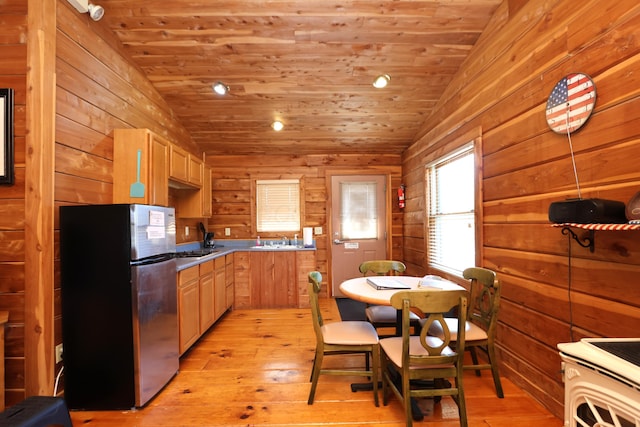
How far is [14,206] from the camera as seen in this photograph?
1.87 m

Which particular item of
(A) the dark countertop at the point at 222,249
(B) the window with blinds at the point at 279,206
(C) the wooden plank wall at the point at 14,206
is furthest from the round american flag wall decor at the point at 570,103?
(B) the window with blinds at the point at 279,206

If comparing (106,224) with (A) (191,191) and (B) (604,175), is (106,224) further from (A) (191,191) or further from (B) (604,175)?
(B) (604,175)

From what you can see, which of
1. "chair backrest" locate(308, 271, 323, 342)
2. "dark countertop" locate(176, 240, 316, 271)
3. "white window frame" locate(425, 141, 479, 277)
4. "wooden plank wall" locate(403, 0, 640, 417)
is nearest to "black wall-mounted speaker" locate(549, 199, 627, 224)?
"wooden plank wall" locate(403, 0, 640, 417)

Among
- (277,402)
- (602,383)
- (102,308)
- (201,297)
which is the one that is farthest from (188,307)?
(602,383)

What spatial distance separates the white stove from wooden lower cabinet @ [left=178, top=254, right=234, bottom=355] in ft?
8.55

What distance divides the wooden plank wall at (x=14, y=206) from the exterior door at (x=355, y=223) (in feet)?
11.6

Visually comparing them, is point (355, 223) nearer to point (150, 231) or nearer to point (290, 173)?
point (290, 173)

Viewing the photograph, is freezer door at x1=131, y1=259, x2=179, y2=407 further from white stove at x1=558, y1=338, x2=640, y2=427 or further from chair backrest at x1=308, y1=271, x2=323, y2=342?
white stove at x1=558, y1=338, x2=640, y2=427

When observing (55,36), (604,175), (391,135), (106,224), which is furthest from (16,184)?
(391,135)

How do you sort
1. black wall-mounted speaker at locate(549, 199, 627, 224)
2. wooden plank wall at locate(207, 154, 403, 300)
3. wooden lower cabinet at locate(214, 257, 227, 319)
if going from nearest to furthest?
black wall-mounted speaker at locate(549, 199, 627, 224) → wooden lower cabinet at locate(214, 257, 227, 319) → wooden plank wall at locate(207, 154, 403, 300)

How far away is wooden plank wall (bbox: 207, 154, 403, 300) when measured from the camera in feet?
15.2

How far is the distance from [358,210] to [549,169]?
3.06 metres

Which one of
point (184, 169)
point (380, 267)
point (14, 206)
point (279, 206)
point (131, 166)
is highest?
point (184, 169)

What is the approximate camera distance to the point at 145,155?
2.50 meters
